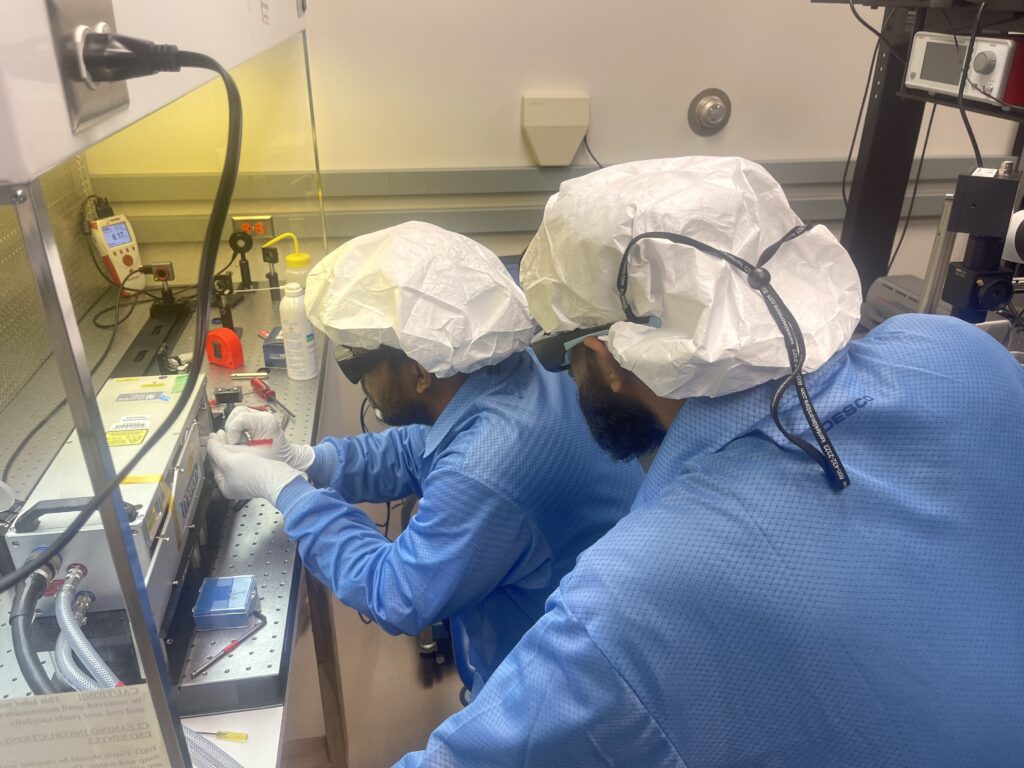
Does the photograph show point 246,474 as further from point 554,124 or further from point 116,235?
point 554,124

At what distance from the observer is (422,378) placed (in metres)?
1.36

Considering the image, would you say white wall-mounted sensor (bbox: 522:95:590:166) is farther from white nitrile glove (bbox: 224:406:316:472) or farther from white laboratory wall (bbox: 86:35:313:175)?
white nitrile glove (bbox: 224:406:316:472)

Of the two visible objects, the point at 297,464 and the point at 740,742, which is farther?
the point at 297,464

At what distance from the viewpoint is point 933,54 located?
1.71 metres

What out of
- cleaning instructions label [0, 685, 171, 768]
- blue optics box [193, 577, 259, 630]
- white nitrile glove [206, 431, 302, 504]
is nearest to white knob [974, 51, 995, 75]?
white nitrile glove [206, 431, 302, 504]

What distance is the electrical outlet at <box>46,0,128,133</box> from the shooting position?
452 mm

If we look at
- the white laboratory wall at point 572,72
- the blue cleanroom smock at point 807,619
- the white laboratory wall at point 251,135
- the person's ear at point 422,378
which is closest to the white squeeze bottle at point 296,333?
the white laboratory wall at point 251,135

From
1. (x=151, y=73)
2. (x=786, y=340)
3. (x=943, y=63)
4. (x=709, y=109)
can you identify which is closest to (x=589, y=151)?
(x=709, y=109)

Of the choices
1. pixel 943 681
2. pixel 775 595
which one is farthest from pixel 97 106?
pixel 943 681

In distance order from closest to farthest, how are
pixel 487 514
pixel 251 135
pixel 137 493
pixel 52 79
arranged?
1. pixel 52 79
2. pixel 137 493
3. pixel 487 514
4. pixel 251 135

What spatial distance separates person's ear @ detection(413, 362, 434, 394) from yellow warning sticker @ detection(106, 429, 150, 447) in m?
0.47

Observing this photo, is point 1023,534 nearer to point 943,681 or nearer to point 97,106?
point 943,681

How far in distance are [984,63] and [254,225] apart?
1.74m

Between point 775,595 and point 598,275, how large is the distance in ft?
1.32
